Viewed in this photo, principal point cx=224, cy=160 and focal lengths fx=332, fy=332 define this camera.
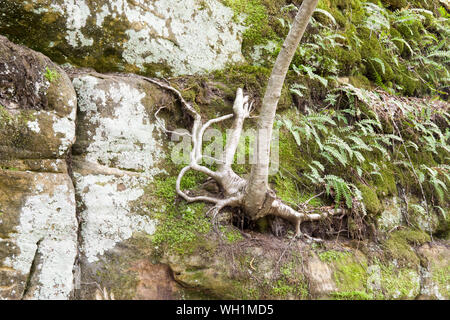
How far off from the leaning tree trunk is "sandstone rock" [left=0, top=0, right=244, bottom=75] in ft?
1.93

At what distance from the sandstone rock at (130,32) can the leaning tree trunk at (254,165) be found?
0.59 m

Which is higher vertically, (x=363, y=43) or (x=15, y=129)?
(x=363, y=43)

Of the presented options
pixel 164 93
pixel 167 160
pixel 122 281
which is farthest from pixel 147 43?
pixel 122 281

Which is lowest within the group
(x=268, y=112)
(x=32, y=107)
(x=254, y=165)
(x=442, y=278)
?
(x=442, y=278)

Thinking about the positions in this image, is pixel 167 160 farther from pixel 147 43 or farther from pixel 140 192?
pixel 147 43

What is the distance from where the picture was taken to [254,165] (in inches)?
171

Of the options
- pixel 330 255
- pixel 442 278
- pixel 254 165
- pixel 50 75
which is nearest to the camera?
pixel 50 75

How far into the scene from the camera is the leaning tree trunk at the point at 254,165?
157 inches

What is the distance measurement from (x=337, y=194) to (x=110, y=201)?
11.1 feet

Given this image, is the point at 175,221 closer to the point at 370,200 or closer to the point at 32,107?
the point at 32,107

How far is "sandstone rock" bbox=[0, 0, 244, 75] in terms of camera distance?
176 inches

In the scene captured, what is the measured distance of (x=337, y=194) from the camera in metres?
5.21

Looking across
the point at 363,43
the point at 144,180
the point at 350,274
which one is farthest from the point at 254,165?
the point at 363,43

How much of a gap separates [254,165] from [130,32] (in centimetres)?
278
